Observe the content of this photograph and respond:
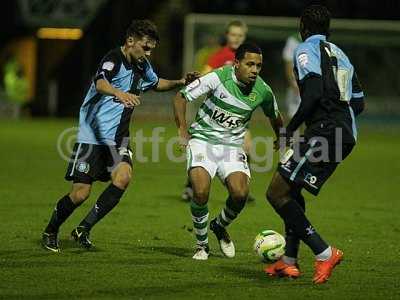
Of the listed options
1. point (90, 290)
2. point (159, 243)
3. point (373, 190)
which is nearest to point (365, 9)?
point (373, 190)

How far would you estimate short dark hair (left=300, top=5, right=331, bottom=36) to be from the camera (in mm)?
8133

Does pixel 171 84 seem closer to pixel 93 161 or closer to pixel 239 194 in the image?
pixel 93 161

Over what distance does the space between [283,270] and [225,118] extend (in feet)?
5.82

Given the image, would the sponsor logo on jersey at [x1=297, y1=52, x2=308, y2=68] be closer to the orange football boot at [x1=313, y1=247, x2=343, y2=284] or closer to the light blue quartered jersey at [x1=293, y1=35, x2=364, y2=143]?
the light blue quartered jersey at [x1=293, y1=35, x2=364, y2=143]

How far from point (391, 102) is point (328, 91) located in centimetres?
2418

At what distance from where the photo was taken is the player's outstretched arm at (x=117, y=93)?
29.0 feet

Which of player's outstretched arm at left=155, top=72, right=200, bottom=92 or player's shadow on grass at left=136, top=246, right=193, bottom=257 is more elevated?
player's outstretched arm at left=155, top=72, right=200, bottom=92

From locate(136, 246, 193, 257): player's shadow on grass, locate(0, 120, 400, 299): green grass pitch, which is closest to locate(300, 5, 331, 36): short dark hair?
locate(0, 120, 400, 299): green grass pitch

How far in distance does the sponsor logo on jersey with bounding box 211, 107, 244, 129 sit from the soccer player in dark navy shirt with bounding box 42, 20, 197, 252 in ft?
1.26

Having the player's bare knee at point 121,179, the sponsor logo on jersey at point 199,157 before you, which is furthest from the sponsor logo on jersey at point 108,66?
the sponsor logo on jersey at point 199,157

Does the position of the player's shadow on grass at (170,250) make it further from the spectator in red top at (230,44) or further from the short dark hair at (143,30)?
the spectator in red top at (230,44)

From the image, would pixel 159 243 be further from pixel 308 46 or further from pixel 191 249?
pixel 308 46

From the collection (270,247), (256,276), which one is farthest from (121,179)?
(256,276)

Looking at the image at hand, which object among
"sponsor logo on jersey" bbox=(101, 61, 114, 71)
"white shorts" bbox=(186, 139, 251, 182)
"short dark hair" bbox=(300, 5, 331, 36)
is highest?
"short dark hair" bbox=(300, 5, 331, 36)
